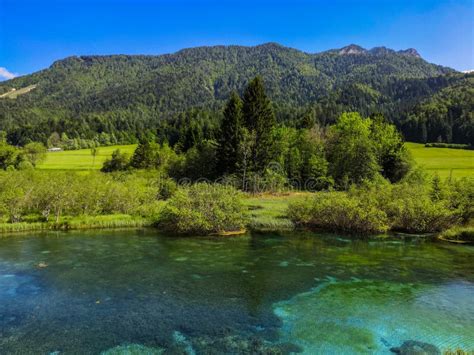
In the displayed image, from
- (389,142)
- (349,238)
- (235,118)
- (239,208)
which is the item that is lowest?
(349,238)

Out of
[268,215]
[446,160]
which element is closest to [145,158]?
[268,215]

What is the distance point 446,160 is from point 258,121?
161ft

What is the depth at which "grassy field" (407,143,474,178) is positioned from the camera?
6814 cm

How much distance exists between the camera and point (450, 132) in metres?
115

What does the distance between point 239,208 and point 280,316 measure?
801 inches

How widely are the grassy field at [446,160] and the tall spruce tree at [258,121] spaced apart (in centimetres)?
2879

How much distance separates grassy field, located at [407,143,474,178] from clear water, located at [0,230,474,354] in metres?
43.7

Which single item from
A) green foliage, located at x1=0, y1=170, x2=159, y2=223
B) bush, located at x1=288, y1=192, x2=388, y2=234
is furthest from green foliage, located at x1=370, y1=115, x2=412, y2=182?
green foliage, located at x1=0, y1=170, x2=159, y2=223

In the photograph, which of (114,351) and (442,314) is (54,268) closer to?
(114,351)

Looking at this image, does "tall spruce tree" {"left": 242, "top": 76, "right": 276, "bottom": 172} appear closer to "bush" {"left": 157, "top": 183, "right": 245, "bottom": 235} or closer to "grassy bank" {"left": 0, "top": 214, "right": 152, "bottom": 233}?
"bush" {"left": 157, "top": 183, "right": 245, "bottom": 235}

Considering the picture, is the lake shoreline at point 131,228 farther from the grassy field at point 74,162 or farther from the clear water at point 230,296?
the grassy field at point 74,162

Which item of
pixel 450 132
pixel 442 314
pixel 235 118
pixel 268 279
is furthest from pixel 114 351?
pixel 450 132

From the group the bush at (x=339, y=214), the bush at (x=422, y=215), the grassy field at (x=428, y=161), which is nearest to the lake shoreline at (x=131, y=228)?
the bush at (x=339, y=214)

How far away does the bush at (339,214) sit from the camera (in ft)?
117
